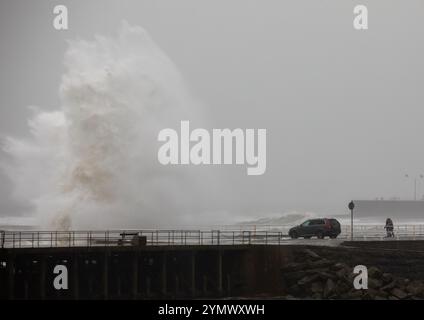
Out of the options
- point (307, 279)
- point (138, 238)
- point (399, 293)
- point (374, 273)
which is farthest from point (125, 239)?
point (399, 293)

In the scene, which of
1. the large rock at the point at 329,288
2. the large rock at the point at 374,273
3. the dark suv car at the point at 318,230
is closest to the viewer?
the large rock at the point at 329,288

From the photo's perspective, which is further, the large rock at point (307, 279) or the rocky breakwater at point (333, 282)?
the large rock at point (307, 279)

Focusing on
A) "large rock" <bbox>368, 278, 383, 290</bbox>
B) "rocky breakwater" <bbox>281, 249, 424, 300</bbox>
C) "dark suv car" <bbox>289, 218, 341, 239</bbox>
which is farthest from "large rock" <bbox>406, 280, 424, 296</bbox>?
"dark suv car" <bbox>289, 218, 341, 239</bbox>

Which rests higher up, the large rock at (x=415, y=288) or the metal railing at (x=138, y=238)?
the metal railing at (x=138, y=238)

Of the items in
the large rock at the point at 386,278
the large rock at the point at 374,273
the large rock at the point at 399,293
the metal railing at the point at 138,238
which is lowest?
the large rock at the point at 399,293

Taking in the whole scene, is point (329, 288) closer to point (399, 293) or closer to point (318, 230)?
point (399, 293)

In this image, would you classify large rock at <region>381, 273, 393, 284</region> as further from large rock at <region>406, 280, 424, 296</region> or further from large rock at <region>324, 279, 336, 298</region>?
large rock at <region>324, 279, 336, 298</region>

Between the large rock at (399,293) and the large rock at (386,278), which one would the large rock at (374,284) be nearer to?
the large rock at (386,278)

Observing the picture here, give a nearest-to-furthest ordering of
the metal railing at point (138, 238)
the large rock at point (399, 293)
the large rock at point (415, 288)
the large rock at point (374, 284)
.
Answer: the large rock at point (399, 293), the large rock at point (415, 288), the large rock at point (374, 284), the metal railing at point (138, 238)

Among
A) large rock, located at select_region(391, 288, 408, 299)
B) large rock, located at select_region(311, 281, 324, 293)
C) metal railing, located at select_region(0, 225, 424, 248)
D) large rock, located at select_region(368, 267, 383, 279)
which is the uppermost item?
metal railing, located at select_region(0, 225, 424, 248)

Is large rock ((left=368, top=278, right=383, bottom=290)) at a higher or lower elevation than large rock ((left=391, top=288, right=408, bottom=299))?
higher

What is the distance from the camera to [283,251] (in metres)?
46.2

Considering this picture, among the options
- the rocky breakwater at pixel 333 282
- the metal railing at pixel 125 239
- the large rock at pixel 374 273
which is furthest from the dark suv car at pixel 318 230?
the large rock at pixel 374 273
